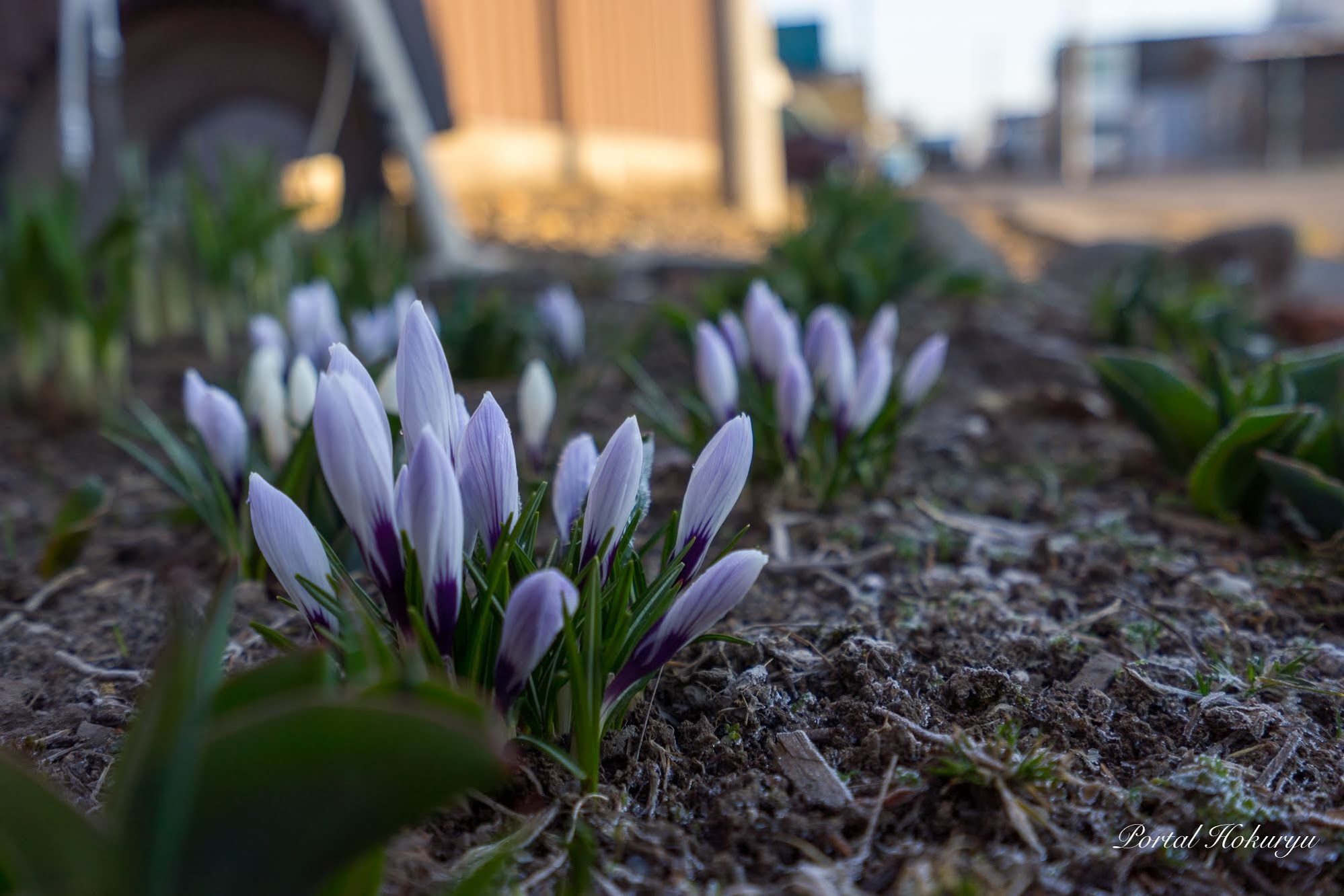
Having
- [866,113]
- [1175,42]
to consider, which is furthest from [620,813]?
[1175,42]

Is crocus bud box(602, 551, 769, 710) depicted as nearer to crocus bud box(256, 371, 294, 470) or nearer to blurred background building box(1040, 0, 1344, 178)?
crocus bud box(256, 371, 294, 470)

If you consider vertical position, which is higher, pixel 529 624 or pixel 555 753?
pixel 529 624

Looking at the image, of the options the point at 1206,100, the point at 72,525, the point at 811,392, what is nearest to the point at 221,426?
the point at 72,525

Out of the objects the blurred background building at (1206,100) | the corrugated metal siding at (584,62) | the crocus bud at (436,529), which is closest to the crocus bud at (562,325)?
the crocus bud at (436,529)

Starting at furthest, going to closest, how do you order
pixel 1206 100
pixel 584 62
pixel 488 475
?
pixel 1206 100, pixel 584 62, pixel 488 475

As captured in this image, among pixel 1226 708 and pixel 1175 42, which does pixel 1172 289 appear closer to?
pixel 1226 708

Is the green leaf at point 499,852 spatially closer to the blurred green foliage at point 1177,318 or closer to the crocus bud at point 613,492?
the crocus bud at point 613,492

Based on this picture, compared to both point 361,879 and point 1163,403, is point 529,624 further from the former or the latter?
point 1163,403
